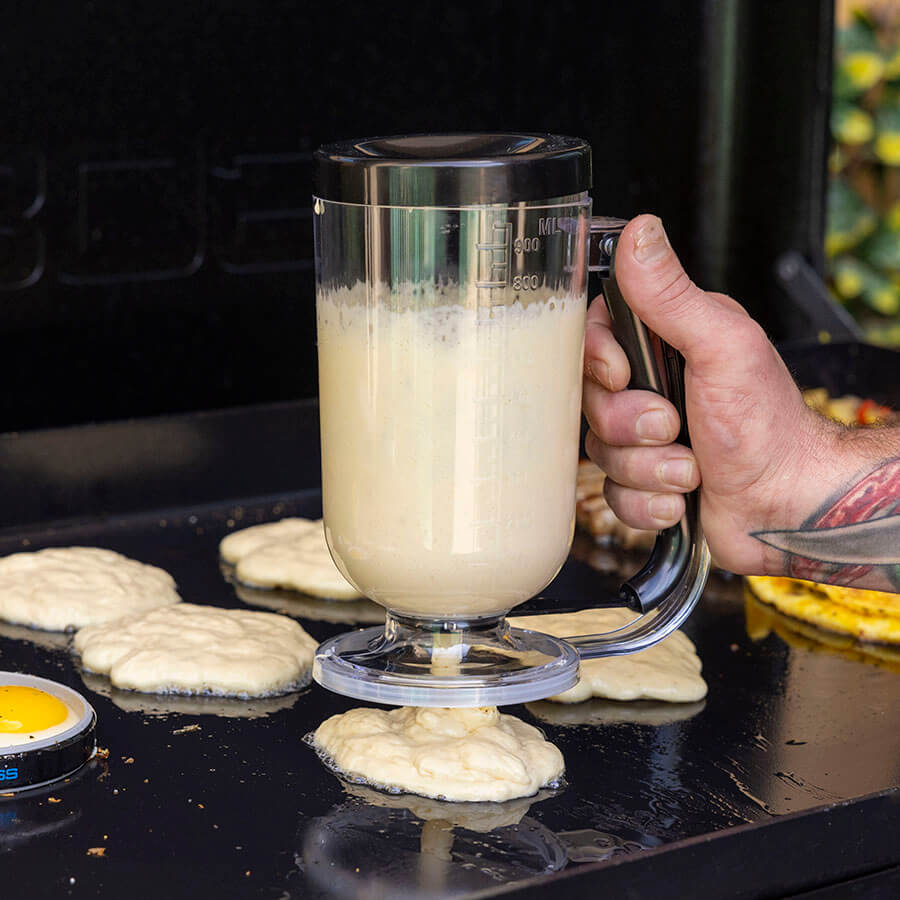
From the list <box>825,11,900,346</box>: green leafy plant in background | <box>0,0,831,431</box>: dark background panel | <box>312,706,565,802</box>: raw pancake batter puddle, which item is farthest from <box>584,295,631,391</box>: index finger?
<box>825,11,900,346</box>: green leafy plant in background

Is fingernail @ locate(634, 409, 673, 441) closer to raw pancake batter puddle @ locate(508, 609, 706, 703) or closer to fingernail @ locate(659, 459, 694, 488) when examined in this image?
fingernail @ locate(659, 459, 694, 488)

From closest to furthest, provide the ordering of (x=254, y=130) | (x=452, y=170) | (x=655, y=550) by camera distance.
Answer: (x=452, y=170), (x=655, y=550), (x=254, y=130)

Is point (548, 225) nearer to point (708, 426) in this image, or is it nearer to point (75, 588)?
point (708, 426)

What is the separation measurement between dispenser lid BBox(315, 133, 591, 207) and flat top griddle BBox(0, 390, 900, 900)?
0.40 meters

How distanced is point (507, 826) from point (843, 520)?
0.53 metres

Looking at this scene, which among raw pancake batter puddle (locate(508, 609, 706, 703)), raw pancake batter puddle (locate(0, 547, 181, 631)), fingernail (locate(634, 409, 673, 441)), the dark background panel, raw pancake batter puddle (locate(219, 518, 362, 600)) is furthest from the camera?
the dark background panel

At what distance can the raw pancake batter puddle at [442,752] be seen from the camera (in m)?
1.15

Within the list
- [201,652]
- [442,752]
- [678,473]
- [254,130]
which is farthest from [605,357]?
[254,130]

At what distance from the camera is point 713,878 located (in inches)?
40.5

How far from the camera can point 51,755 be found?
1.14m

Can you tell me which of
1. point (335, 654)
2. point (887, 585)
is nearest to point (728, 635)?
point (887, 585)

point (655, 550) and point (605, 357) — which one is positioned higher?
point (605, 357)

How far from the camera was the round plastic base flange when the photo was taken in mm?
1060

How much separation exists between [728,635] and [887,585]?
0.21 metres
